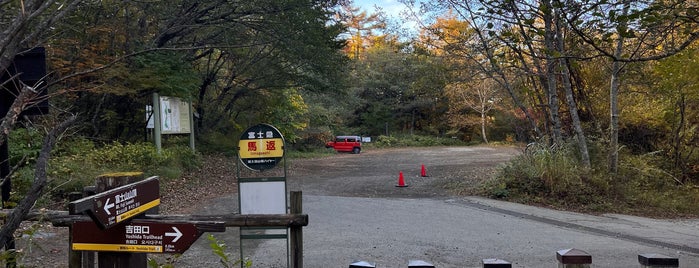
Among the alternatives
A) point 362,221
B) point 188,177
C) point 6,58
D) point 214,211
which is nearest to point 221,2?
point 188,177

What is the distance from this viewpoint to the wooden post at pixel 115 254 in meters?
3.20

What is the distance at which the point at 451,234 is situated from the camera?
27.1ft

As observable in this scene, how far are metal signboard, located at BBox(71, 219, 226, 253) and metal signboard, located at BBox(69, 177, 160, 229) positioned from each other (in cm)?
12

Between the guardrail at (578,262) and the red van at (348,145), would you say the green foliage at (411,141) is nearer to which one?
the red van at (348,145)

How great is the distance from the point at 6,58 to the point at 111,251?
5.07 ft

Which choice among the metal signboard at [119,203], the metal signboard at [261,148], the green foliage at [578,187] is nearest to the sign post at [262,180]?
the metal signboard at [261,148]

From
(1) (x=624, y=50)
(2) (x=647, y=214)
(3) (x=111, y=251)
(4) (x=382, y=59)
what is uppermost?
(4) (x=382, y=59)

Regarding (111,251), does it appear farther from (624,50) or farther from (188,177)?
(624,50)

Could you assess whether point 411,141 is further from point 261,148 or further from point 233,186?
point 261,148

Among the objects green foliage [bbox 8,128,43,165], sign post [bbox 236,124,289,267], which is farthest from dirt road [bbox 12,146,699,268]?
green foliage [bbox 8,128,43,165]

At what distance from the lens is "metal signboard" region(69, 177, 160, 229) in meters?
2.66

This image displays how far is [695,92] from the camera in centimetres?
1421

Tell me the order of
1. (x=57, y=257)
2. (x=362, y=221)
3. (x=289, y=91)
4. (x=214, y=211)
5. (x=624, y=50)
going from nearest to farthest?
(x=57, y=257)
(x=362, y=221)
(x=214, y=211)
(x=624, y=50)
(x=289, y=91)

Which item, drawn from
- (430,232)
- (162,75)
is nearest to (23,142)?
(162,75)
